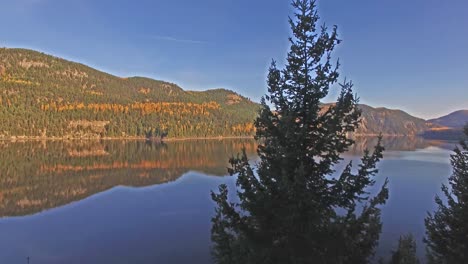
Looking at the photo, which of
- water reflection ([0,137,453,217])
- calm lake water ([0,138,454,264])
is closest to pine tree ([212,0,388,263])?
calm lake water ([0,138,454,264])

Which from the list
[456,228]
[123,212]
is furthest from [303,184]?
[123,212]

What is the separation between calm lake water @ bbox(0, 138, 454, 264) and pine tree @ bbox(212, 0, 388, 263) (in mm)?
15311

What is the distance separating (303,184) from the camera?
1062 centimetres

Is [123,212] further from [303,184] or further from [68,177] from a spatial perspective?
[303,184]

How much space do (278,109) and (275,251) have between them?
4.52 meters

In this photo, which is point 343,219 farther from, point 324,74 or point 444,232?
point 444,232

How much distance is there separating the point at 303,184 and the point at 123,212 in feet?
134

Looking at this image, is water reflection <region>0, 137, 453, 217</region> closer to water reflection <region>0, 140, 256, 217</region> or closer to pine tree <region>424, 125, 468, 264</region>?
water reflection <region>0, 140, 256, 217</region>

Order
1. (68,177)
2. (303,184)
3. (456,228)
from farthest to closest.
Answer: (68,177) < (456,228) < (303,184)

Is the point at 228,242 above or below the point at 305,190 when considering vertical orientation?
below

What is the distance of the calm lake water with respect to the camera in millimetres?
31484

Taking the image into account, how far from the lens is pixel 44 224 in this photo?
4159cm

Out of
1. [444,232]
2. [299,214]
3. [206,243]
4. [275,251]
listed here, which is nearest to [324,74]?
[299,214]

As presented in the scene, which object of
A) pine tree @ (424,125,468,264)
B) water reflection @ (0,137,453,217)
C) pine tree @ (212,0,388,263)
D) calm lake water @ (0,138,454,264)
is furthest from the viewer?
water reflection @ (0,137,453,217)
